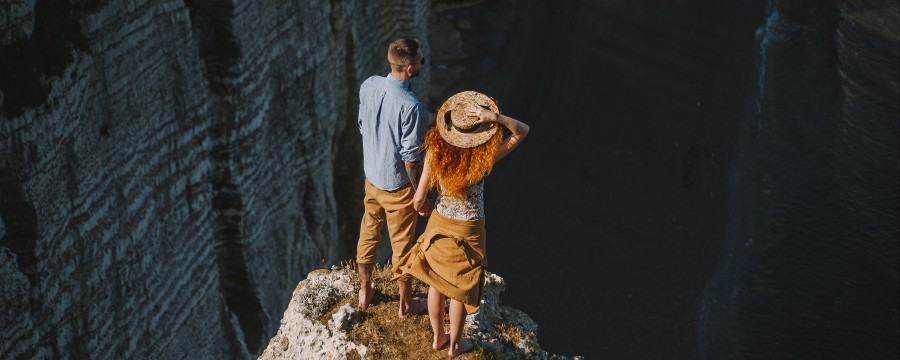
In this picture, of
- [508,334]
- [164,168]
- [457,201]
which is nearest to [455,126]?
[457,201]

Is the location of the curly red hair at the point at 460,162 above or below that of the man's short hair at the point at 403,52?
below

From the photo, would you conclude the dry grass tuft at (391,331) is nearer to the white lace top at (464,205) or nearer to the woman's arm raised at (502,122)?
the white lace top at (464,205)

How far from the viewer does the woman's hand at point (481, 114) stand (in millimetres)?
6566

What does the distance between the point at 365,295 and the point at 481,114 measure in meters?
2.16

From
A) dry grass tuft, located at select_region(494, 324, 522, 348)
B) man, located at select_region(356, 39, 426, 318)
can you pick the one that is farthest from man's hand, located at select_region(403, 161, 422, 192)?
dry grass tuft, located at select_region(494, 324, 522, 348)

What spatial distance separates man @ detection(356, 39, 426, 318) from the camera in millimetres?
7211

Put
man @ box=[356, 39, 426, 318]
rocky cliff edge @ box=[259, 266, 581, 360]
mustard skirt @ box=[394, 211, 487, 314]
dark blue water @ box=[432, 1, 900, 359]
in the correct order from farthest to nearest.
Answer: dark blue water @ box=[432, 1, 900, 359] < rocky cliff edge @ box=[259, 266, 581, 360] < man @ box=[356, 39, 426, 318] < mustard skirt @ box=[394, 211, 487, 314]

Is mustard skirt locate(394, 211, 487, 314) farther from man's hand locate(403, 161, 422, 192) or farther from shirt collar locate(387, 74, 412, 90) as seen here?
shirt collar locate(387, 74, 412, 90)

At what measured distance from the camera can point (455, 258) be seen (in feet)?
23.0

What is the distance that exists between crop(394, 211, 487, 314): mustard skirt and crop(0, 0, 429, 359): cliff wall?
3698mm

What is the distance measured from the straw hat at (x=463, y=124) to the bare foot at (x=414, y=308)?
5.74 ft

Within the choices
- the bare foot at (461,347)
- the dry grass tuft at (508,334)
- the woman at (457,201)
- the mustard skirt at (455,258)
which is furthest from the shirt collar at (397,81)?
the dry grass tuft at (508,334)

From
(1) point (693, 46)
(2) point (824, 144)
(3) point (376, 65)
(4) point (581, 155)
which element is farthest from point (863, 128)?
(3) point (376, 65)

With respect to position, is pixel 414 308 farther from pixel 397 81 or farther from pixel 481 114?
pixel 481 114
